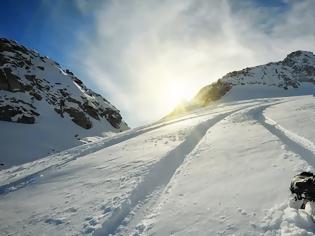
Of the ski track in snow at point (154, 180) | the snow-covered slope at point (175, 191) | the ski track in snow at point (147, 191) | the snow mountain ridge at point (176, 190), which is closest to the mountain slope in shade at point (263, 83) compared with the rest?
the ski track in snow at point (154, 180)

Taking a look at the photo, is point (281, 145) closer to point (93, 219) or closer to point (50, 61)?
point (93, 219)

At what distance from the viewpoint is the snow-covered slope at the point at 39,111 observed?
1500 inches

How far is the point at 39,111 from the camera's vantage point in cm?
4725

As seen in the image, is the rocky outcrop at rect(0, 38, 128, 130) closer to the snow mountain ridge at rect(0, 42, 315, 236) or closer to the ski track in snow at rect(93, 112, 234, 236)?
the snow mountain ridge at rect(0, 42, 315, 236)

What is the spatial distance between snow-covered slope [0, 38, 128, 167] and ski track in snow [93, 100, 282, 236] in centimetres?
2120

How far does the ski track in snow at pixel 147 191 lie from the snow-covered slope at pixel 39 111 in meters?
21.2

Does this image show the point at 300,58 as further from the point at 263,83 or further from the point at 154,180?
the point at 154,180

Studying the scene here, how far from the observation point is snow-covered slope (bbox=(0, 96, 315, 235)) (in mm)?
8727

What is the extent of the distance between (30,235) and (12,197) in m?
5.42

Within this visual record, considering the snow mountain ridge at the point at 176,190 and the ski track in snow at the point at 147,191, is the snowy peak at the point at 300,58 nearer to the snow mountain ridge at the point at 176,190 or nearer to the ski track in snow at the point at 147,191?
the snow mountain ridge at the point at 176,190

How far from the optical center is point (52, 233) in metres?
10.1

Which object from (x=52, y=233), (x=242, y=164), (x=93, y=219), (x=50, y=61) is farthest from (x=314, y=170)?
(x=50, y=61)

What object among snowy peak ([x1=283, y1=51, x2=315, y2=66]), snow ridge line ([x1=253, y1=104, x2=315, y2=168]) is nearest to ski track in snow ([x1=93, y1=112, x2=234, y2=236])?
snow ridge line ([x1=253, y1=104, x2=315, y2=168])

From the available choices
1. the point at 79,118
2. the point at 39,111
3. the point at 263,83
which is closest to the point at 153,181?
the point at 39,111
